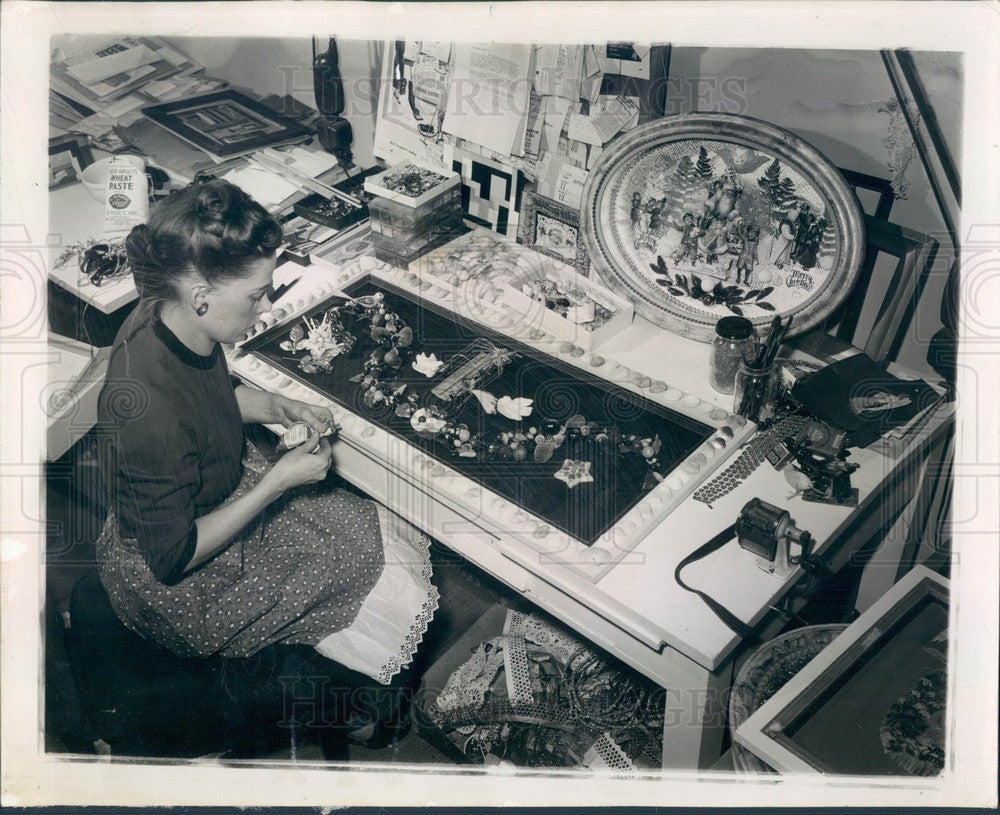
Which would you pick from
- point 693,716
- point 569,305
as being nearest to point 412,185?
point 569,305

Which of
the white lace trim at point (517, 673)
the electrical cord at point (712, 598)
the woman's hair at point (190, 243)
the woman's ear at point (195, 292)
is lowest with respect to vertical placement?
the white lace trim at point (517, 673)

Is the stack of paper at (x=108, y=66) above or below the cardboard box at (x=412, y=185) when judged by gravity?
above

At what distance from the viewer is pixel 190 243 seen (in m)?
1.78

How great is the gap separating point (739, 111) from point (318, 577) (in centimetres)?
127

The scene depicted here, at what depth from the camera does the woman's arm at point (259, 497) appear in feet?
5.71

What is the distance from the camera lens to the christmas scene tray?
5.62 ft

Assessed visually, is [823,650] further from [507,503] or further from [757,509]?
[507,503]

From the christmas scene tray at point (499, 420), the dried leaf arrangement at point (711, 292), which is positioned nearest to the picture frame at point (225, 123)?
the christmas scene tray at point (499, 420)

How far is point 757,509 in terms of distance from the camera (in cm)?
162

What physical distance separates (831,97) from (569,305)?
68 centimetres

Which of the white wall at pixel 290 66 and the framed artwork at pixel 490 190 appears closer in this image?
the white wall at pixel 290 66

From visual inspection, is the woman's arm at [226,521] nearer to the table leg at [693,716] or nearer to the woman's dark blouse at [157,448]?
the woman's dark blouse at [157,448]

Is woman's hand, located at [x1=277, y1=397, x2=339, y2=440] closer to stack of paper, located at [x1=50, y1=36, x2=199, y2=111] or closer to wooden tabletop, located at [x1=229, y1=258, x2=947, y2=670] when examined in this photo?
wooden tabletop, located at [x1=229, y1=258, x2=947, y2=670]

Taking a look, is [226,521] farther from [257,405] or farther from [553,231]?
[553,231]
